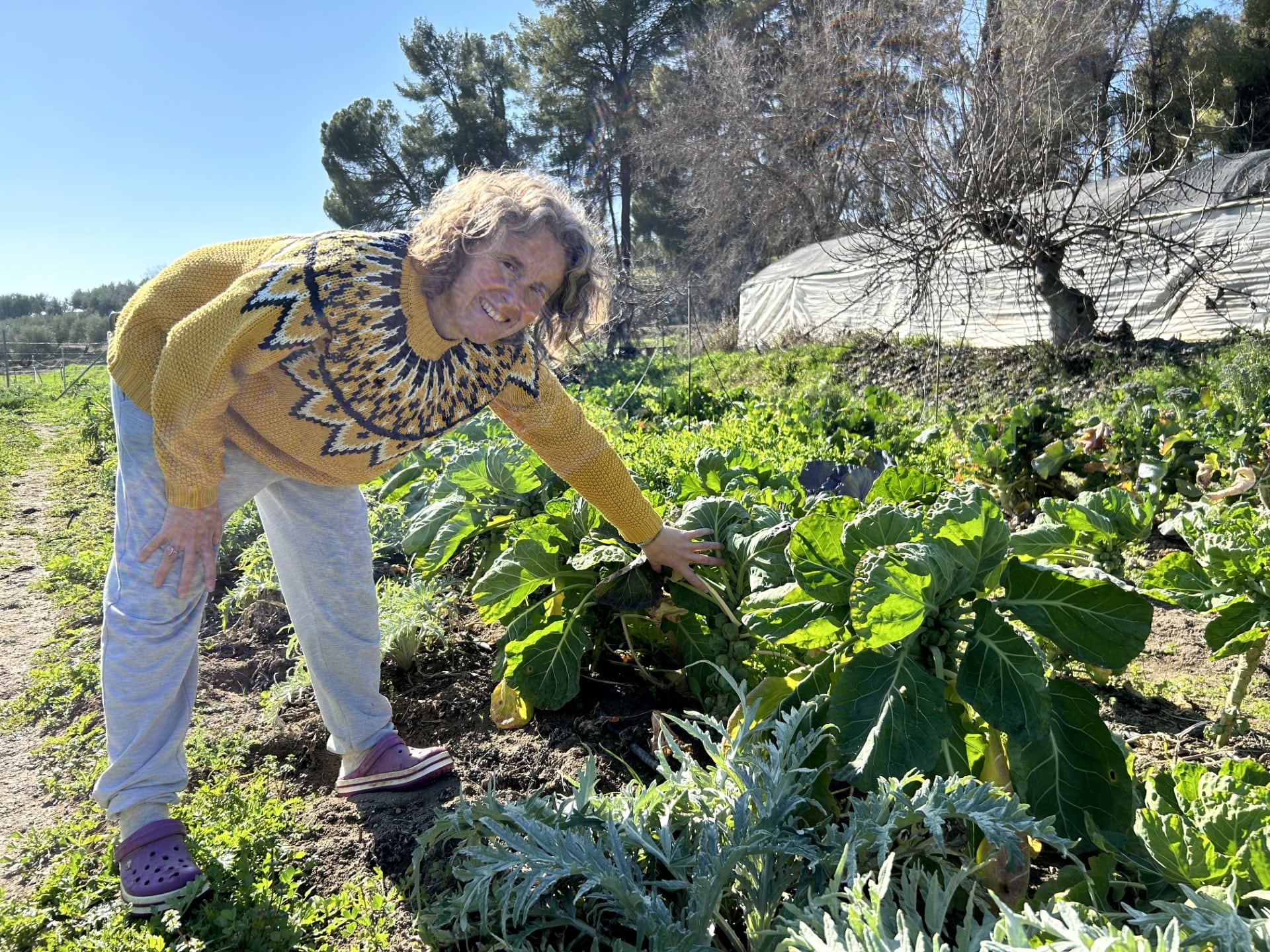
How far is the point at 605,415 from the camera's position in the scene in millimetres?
7168

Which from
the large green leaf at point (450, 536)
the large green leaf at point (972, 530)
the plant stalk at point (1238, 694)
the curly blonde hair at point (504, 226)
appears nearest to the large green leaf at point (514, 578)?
the large green leaf at point (450, 536)

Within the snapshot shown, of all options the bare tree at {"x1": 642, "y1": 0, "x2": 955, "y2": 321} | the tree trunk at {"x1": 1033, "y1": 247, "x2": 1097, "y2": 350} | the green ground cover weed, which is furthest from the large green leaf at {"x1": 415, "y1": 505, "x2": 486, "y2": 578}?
the bare tree at {"x1": 642, "y1": 0, "x2": 955, "y2": 321}

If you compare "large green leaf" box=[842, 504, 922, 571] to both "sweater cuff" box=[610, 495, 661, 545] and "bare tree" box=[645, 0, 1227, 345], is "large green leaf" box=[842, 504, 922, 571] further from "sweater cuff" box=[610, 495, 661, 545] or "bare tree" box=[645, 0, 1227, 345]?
"bare tree" box=[645, 0, 1227, 345]

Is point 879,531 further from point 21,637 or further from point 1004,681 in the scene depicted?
point 21,637

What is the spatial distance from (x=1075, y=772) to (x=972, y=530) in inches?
18.3

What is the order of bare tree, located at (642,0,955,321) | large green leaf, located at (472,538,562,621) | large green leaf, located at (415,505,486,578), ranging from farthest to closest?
1. bare tree, located at (642,0,955,321)
2. large green leaf, located at (415,505,486,578)
3. large green leaf, located at (472,538,562,621)

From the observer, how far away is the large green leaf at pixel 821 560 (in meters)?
1.66

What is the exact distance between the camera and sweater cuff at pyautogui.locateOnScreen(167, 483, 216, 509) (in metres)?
1.79

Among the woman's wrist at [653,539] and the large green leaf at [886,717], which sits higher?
the woman's wrist at [653,539]

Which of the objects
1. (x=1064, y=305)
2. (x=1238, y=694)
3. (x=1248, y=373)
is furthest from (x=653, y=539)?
(x=1064, y=305)

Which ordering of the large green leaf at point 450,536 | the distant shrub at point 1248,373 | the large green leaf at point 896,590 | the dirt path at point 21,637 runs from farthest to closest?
the distant shrub at point 1248,373, the large green leaf at point 450,536, the dirt path at point 21,637, the large green leaf at point 896,590

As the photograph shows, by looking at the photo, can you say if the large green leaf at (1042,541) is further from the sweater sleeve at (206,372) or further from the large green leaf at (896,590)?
the sweater sleeve at (206,372)

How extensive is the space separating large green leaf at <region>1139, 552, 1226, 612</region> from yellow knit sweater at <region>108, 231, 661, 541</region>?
1649 millimetres

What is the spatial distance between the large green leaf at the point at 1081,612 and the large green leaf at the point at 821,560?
0.33 m
